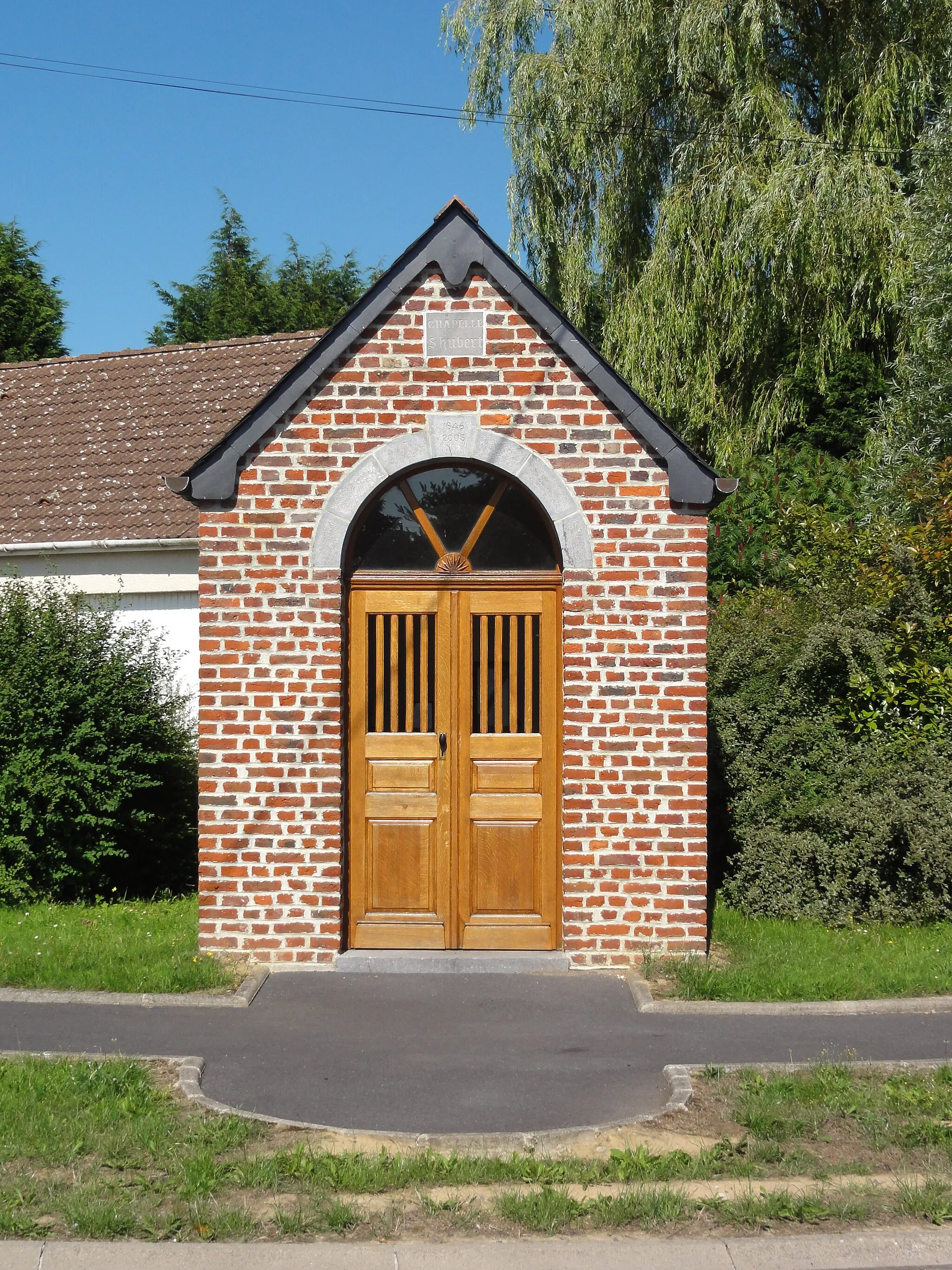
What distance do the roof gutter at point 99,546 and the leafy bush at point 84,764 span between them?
134cm

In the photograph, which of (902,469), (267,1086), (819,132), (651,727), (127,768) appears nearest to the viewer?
(267,1086)

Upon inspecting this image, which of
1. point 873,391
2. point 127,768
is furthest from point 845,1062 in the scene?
point 873,391

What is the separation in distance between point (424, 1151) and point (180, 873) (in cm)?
586

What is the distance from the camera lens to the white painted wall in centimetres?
1143

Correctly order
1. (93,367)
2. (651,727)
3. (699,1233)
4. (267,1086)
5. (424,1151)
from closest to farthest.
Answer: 1. (699,1233)
2. (424,1151)
3. (267,1086)
4. (651,727)
5. (93,367)

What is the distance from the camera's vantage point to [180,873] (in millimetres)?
10047

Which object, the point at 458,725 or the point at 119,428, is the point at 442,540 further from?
the point at 119,428

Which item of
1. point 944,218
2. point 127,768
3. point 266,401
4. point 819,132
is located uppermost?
point 819,132

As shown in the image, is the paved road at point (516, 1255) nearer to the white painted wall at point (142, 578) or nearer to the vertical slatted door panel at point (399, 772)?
→ the vertical slatted door panel at point (399, 772)

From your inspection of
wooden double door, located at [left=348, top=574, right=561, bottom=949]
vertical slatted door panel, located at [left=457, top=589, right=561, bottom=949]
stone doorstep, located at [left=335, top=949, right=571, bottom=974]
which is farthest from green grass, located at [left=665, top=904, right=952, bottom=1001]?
wooden double door, located at [left=348, top=574, right=561, bottom=949]

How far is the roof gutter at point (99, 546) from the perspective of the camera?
1123cm

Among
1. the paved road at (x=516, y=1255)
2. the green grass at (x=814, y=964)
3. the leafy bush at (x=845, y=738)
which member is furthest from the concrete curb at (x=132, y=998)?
the leafy bush at (x=845, y=738)

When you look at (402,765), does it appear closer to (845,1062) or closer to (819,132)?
(845,1062)

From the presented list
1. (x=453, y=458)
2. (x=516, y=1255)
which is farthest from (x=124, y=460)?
(x=516, y=1255)
